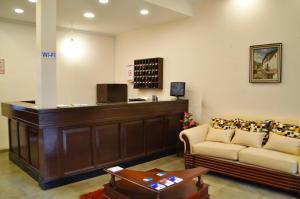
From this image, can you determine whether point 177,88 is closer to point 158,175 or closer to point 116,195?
point 158,175

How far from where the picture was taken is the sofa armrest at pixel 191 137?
163 inches

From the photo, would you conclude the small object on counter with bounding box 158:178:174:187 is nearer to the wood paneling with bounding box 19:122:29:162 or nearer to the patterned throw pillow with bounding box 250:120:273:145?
the patterned throw pillow with bounding box 250:120:273:145

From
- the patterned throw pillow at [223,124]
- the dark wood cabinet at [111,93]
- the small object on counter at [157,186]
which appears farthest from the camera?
the dark wood cabinet at [111,93]

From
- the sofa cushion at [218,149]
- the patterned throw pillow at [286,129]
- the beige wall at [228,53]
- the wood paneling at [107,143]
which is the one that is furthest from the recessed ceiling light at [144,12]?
the patterned throw pillow at [286,129]

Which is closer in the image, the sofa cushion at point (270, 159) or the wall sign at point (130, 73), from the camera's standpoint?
the sofa cushion at point (270, 159)

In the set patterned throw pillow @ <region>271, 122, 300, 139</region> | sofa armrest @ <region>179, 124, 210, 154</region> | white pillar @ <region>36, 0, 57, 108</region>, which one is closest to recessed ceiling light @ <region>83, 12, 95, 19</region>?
white pillar @ <region>36, 0, 57, 108</region>

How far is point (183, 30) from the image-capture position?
17.3 feet

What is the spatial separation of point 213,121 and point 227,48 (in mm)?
1403

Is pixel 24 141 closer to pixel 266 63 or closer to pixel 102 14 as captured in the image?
pixel 102 14

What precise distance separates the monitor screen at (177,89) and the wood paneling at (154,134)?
683mm

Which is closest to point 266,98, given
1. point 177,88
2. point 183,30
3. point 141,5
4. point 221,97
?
point 221,97

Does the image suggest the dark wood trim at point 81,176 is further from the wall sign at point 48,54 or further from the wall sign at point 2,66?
the wall sign at point 2,66

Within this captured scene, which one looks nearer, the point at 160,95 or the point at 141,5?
the point at 141,5

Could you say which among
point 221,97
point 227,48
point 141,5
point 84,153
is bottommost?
point 84,153
